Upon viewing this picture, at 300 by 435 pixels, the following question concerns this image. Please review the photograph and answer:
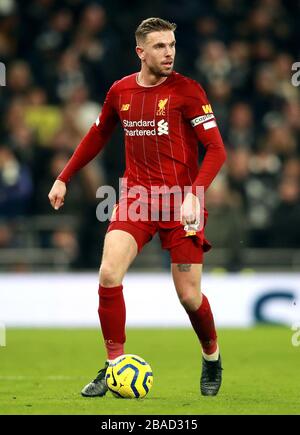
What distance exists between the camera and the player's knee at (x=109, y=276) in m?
7.22

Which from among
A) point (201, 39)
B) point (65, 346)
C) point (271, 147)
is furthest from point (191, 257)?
point (201, 39)

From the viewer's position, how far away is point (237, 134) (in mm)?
15266

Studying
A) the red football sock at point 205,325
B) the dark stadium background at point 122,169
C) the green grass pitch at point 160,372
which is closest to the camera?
the green grass pitch at point 160,372

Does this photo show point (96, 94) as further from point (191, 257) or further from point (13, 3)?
point (191, 257)

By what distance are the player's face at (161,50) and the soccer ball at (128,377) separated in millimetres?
1844

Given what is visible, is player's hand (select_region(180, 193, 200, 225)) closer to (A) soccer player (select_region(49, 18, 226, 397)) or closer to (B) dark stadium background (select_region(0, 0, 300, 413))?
(A) soccer player (select_region(49, 18, 226, 397))

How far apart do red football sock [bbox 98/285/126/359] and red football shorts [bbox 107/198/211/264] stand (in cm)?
35

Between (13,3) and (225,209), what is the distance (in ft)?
16.3

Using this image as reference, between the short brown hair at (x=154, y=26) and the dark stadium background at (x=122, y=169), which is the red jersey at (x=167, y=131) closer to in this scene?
the short brown hair at (x=154, y=26)

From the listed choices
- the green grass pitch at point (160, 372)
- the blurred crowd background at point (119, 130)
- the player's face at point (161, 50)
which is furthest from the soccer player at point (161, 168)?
the blurred crowd background at point (119, 130)

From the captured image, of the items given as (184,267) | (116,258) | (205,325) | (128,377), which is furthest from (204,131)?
(128,377)

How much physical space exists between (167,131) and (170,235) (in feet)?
2.19

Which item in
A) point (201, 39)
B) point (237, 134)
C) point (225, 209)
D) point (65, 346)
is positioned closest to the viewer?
point (65, 346)

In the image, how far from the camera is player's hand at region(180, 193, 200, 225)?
23.0 ft
